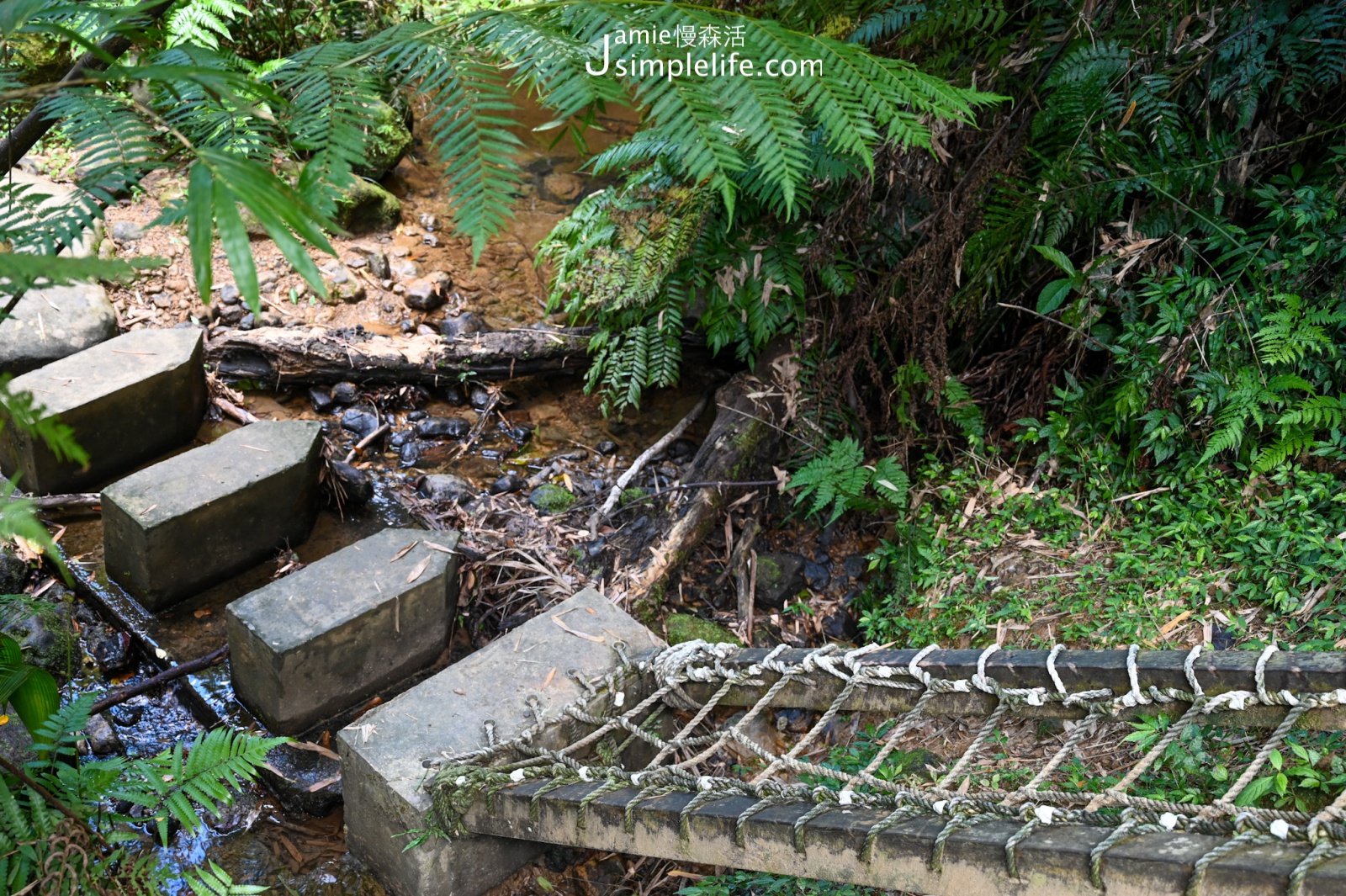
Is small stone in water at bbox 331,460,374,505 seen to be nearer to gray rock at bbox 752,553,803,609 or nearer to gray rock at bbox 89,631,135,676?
gray rock at bbox 89,631,135,676

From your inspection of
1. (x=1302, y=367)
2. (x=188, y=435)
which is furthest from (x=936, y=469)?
(x=188, y=435)

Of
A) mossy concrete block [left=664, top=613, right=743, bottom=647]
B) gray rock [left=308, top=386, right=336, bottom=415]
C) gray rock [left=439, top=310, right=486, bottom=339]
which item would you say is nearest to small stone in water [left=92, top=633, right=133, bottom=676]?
gray rock [left=308, top=386, right=336, bottom=415]

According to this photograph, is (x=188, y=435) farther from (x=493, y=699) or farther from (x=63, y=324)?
(x=493, y=699)

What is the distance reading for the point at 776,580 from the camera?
4.24 meters

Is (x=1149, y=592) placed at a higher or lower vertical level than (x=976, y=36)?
lower

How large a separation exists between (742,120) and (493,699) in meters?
1.90

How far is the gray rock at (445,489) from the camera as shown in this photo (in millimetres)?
4656

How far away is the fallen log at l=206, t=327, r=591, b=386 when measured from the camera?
5.04m

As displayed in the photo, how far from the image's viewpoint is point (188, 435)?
183 inches

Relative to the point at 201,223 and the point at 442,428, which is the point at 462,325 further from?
the point at 201,223

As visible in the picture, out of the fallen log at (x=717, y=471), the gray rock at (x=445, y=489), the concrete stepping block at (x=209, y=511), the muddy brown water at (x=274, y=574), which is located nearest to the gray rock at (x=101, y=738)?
the muddy brown water at (x=274, y=574)

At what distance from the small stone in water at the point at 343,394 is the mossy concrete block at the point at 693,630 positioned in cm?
226

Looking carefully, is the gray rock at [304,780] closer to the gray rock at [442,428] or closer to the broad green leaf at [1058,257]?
the gray rock at [442,428]

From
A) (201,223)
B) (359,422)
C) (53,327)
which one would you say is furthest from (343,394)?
(201,223)
